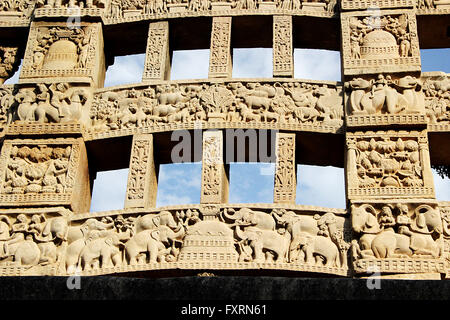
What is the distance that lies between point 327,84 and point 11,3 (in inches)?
290

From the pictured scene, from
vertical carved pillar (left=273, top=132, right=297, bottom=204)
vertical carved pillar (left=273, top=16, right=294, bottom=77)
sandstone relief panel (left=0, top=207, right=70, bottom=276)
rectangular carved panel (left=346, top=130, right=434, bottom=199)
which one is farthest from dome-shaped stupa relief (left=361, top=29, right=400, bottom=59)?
sandstone relief panel (left=0, top=207, right=70, bottom=276)

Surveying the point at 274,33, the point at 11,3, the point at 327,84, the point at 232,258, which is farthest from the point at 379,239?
the point at 11,3

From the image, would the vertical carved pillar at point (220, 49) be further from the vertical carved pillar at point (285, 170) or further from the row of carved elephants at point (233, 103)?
the vertical carved pillar at point (285, 170)

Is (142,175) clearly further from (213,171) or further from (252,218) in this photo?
(252,218)

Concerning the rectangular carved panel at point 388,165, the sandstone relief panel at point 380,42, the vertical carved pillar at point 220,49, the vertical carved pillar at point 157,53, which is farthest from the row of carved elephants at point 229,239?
the vertical carved pillar at point 157,53

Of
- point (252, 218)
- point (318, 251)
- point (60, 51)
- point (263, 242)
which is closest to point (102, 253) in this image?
point (252, 218)

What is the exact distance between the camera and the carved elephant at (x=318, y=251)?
11.1m

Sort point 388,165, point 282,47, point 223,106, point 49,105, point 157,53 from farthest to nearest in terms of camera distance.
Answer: point 157,53 → point 282,47 → point 49,105 → point 223,106 → point 388,165

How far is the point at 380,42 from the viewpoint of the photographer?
521 inches

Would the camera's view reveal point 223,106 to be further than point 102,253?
Yes

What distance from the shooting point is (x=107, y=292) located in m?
4.82

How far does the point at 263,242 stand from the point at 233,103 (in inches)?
120

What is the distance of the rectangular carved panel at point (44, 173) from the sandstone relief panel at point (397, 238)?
5.03 m
